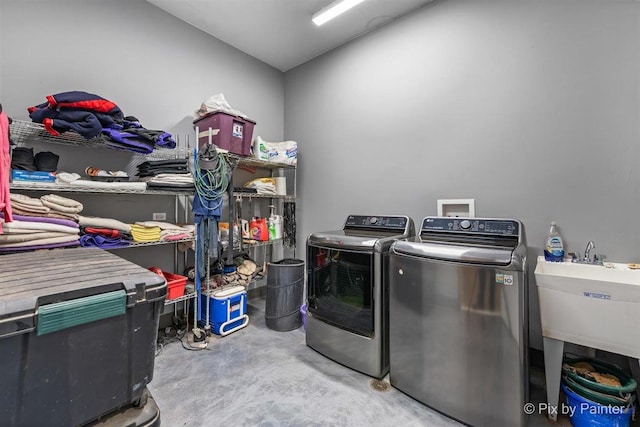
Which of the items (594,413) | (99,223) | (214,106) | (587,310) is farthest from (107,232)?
(594,413)

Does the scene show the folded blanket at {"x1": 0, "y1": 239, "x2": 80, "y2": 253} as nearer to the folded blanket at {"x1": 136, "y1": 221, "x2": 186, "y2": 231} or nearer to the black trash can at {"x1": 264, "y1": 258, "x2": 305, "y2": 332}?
the folded blanket at {"x1": 136, "y1": 221, "x2": 186, "y2": 231}

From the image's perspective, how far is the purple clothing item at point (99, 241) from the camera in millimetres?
1936

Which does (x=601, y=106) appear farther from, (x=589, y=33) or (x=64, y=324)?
(x=64, y=324)

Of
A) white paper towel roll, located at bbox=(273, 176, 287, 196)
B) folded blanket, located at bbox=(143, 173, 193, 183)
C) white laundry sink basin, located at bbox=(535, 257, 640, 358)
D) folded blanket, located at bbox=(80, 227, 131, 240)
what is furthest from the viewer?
white paper towel roll, located at bbox=(273, 176, 287, 196)

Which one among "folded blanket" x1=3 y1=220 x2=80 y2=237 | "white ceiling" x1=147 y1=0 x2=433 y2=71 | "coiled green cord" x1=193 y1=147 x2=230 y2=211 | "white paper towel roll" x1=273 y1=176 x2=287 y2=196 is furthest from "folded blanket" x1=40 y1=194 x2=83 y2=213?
"white ceiling" x1=147 y1=0 x2=433 y2=71

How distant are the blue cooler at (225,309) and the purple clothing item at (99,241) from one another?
864 mm

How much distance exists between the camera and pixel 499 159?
221 cm

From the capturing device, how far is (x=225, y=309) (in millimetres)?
2582

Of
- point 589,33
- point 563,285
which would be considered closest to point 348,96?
point 589,33

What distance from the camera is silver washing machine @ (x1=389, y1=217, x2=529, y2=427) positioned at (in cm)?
143

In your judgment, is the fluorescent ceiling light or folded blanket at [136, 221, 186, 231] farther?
the fluorescent ceiling light

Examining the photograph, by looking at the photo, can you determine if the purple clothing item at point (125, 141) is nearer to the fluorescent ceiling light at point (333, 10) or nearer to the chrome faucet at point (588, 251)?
the fluorescent ceiling light at point (333, 10)

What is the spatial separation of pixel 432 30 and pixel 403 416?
10.1 feet

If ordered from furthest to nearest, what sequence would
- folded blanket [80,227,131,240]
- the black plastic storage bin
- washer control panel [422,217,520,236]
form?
folded blanket [80,227,131,240]
washer control panel [422,217,520,236]
the black plastic storage bin
